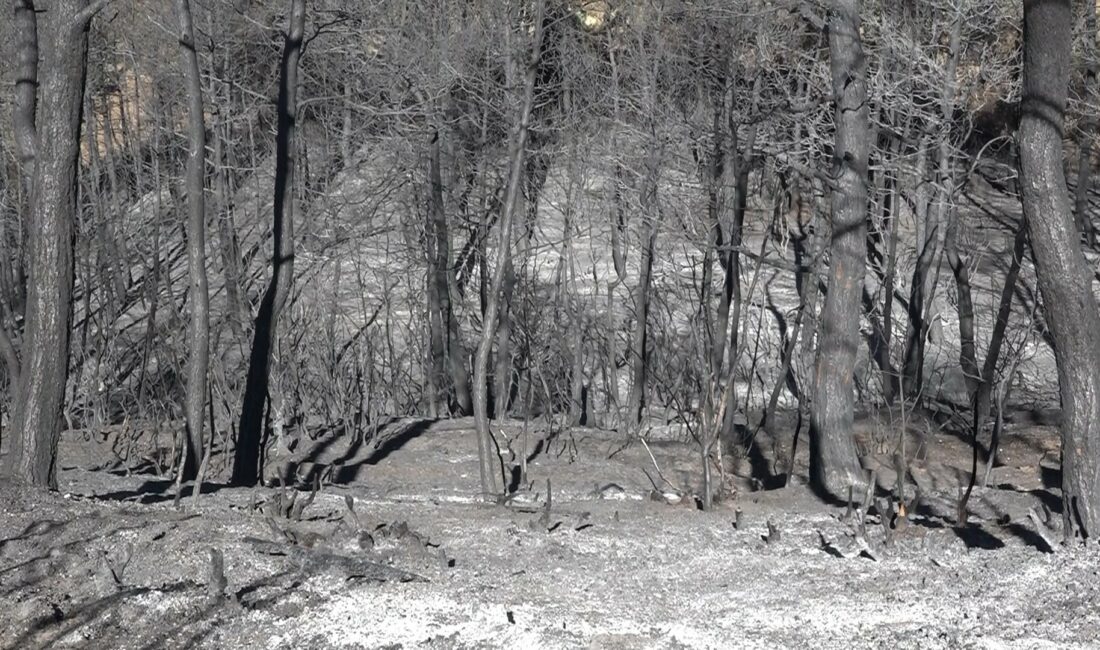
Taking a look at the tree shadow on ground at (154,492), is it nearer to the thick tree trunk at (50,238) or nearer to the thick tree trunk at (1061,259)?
the thick tree trunk at (50,238)

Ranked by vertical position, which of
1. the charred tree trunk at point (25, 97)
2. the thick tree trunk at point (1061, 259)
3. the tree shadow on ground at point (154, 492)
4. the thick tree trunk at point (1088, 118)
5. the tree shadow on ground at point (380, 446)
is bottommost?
the tree shadow on ground at point (154, 492)

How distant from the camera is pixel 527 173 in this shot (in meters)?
22.1

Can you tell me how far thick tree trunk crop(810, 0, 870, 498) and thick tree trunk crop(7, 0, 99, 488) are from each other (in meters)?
6.08

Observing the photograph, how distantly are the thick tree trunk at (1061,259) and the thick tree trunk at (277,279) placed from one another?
6354 mm

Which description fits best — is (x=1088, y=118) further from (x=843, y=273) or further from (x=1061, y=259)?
(x=1061, y=259)

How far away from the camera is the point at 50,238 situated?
28.3 ft

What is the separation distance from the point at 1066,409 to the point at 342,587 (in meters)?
4.22

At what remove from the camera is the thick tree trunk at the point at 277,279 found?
1121cm

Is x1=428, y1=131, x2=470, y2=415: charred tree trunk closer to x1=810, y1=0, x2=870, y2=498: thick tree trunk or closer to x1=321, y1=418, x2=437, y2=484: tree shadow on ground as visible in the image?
x1=321, y1=418, x2=437, y2=484: tree shadow on ground

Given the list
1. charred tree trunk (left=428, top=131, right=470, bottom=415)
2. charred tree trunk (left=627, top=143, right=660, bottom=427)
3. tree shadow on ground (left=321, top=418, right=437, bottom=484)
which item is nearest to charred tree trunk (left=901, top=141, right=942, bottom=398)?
charred tree trunk (left=627, top=143, right=660, bottom=427)

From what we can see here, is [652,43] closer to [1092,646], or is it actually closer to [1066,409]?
[1066,409]

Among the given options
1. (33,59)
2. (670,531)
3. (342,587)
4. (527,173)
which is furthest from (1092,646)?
(527,173)

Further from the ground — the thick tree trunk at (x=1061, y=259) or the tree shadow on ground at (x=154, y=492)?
the thick tree trunk at (x=1061, y=259)

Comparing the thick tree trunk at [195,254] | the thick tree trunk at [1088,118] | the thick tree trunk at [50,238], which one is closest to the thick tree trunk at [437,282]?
the thick tree trunk at [195,254]
